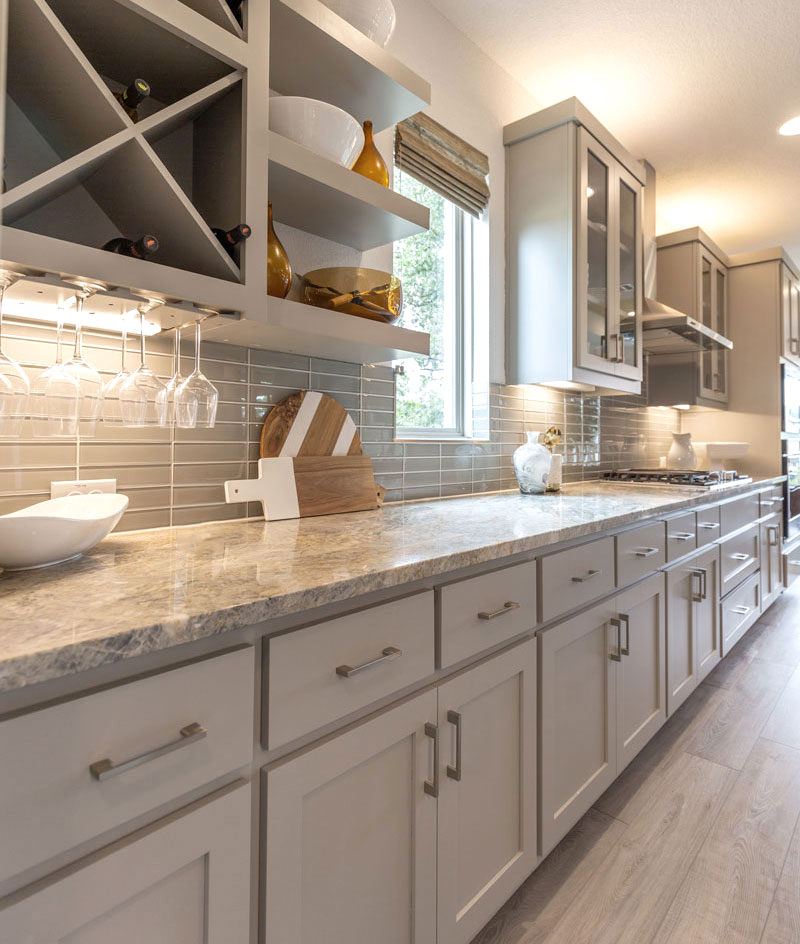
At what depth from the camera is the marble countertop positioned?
1.94ft

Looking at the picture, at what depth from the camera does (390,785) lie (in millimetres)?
926

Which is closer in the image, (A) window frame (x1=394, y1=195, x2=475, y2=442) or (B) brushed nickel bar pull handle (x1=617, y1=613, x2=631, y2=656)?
(B) brushed nickel bar pull handle (x1=617, y1=613, x2=631, y2=656)

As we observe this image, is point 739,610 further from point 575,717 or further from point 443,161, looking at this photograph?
point 443,161

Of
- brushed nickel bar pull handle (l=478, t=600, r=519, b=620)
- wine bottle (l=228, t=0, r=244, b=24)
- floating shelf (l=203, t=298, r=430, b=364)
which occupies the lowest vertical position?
brushed nickel bar pull handle (l=478, t=600, r=519, b=620)

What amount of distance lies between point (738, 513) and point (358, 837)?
8.56 feet

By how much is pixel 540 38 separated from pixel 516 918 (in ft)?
9.59

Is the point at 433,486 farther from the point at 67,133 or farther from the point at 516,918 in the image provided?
the point at 67,133

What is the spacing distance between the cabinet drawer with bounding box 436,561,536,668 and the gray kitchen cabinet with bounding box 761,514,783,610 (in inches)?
107

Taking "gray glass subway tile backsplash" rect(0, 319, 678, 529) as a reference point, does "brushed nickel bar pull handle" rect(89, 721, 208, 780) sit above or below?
below

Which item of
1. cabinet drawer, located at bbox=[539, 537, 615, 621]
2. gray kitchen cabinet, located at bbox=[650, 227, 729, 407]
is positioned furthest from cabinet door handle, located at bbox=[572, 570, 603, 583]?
gray kitchen cabinet, located at bbox=[650, 227, 729, 407]

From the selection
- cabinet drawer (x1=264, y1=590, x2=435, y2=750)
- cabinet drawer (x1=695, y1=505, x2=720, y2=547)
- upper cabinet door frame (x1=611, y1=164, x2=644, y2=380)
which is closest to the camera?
cabinet drawer (x1=264, y1=590, x2=435, y2=750)

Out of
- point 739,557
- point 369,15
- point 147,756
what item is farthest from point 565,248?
point 147,756

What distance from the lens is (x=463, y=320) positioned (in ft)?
7.66

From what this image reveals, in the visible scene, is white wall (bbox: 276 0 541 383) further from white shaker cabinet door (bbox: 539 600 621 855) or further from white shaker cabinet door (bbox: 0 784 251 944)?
white shaker cabinet door (bbox: 0 784 251 944)
